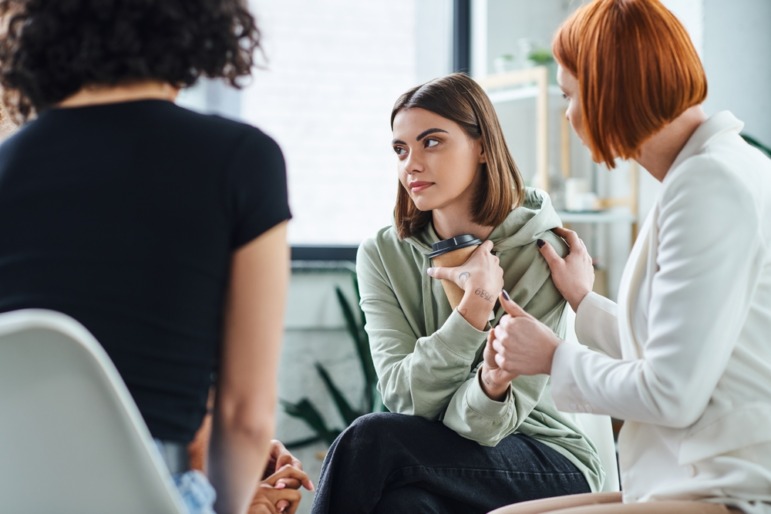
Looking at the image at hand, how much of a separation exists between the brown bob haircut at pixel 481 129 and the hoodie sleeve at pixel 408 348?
0.12 meters

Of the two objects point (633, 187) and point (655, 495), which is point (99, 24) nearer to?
point (655, 495)

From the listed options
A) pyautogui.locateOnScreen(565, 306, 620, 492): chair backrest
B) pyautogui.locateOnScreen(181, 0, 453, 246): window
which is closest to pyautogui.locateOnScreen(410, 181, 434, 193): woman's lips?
pyautogui.locateOnScreen(565, 306, 620, 492): chair backrest

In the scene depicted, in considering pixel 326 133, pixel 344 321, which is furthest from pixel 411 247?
pixel 326 133

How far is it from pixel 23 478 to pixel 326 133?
2.89m

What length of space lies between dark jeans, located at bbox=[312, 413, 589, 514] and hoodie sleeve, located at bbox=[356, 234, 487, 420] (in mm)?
56

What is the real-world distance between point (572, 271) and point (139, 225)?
3.00ft

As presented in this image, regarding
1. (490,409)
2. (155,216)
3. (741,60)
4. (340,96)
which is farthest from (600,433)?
(340,96)

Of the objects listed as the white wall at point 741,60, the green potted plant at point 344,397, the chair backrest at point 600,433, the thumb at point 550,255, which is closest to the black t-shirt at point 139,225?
the thumb at point 550,255

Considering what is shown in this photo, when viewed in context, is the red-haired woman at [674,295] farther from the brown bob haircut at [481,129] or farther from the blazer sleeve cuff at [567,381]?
the brown bob haircut at [481,129]

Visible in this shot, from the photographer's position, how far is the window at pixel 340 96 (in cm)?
358

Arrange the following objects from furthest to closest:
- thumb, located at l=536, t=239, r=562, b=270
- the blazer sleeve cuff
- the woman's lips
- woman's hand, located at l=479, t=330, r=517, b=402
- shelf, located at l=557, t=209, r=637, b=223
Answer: shelf, located at l=557, t=209, r=637, b=223, the woman's lips, thumb, located at l=536, t=239, r=562, b=270, woman's hand, located at l=479, t=330, r=517, b=402, the blazer sleeve cuff

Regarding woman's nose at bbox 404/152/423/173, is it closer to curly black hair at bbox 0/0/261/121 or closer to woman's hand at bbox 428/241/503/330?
woman's hand at bbox 428/241/503/330

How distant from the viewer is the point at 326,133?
3.64 metres

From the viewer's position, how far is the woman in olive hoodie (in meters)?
1.57
